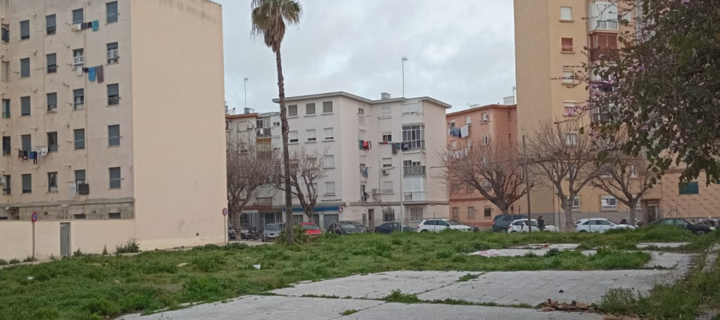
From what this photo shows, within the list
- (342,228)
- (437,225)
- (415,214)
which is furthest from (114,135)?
(415,214)

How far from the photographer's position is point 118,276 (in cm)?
2192

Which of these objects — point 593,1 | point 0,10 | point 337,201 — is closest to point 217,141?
point 0,10

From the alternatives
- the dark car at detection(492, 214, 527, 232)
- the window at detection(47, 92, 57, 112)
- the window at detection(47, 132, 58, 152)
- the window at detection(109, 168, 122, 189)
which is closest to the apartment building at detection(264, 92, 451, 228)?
the dark car at detection(492, 214, 527, 232)

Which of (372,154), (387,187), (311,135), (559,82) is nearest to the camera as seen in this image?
(559,82)

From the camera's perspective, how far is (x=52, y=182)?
5025cm

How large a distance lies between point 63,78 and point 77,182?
6926 mm

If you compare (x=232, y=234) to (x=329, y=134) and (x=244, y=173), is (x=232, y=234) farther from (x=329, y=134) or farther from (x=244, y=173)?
(x=329, y=134)

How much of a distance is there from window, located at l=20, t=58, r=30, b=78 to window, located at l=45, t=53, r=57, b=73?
1.73 meters

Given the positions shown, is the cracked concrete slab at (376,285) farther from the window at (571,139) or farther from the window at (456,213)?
the window at (456,213)

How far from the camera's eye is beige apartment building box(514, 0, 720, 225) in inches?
2352

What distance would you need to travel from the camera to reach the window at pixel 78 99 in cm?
4975

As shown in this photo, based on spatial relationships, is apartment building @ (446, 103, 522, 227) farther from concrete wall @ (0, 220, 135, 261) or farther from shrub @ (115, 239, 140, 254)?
concrete wall @ (0, 220, 135, 261)

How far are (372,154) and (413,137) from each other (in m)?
4.73

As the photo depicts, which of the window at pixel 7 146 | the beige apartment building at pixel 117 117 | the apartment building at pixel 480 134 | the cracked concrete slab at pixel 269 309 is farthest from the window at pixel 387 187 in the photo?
the cracked concrete slab at pixel 269 309
